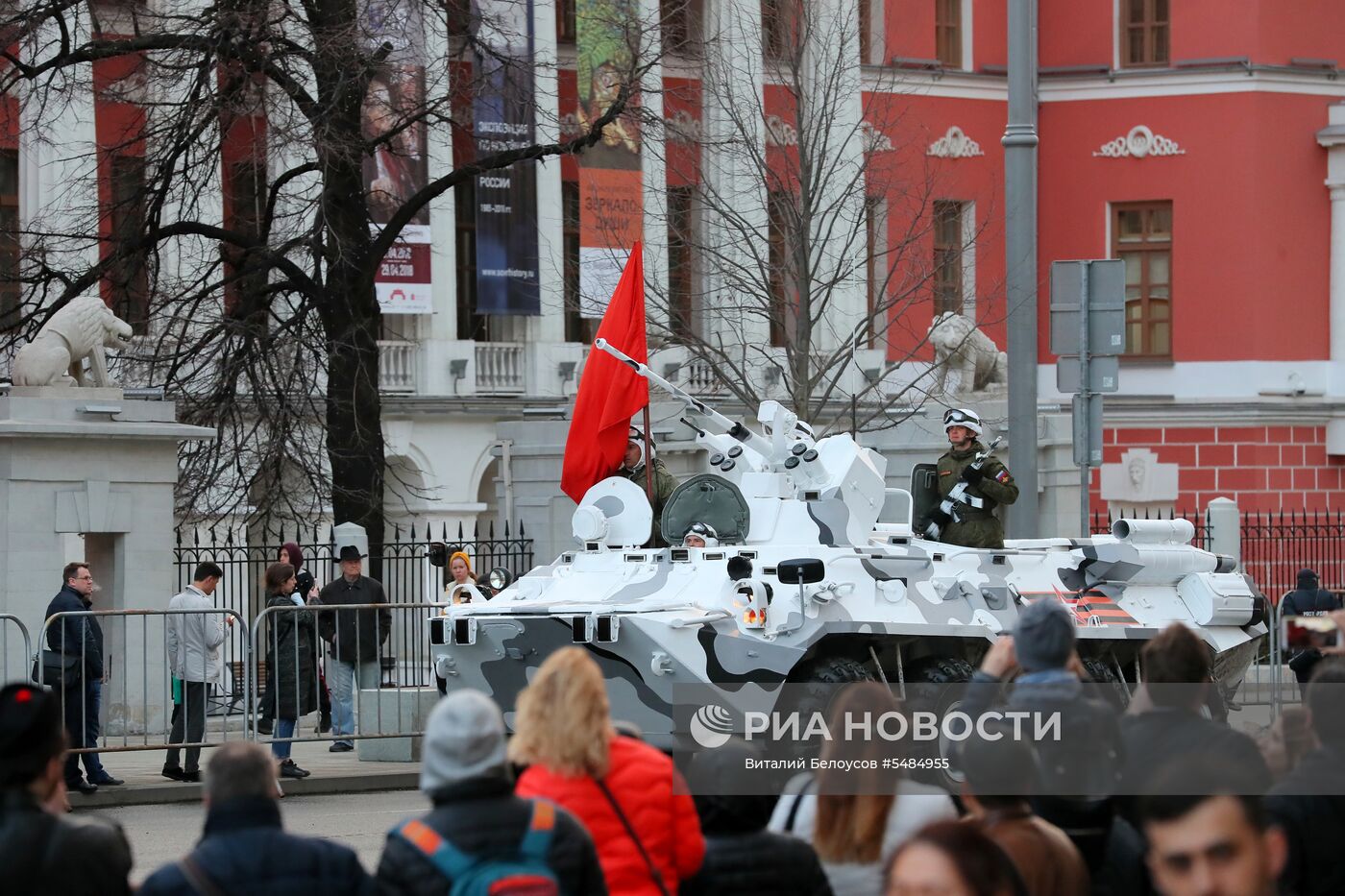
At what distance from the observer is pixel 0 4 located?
22.6 meters

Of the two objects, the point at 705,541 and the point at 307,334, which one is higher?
the point at 307,334

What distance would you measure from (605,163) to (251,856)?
2722cm

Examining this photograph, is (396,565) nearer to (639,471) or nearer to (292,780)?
(292,780)

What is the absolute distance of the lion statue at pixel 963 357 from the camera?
2547 centimetres

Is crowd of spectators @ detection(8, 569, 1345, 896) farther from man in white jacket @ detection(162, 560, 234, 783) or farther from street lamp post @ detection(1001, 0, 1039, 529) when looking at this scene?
man in white jacket @ detection(162, 560, 234, 783)

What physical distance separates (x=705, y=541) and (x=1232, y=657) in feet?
15.6

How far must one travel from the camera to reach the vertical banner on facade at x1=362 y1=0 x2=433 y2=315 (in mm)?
23688

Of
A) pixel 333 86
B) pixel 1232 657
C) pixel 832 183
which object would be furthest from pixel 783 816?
pixel 832 183

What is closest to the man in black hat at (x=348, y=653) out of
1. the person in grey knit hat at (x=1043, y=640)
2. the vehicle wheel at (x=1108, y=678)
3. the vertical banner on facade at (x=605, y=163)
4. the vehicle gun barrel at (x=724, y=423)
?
the vehicle gun barrel at (x=724, y=423)

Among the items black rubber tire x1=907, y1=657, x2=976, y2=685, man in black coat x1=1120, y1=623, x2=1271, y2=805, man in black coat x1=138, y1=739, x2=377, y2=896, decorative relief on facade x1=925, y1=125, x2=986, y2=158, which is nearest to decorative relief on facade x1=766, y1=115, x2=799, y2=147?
black rubber tire x1=907, y1=657, x2=976, y2=685

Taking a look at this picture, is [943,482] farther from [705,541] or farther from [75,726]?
[75,726]

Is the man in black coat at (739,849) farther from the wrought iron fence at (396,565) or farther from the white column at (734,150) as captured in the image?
the white column at (734,150)

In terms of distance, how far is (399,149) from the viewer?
26.0 metres

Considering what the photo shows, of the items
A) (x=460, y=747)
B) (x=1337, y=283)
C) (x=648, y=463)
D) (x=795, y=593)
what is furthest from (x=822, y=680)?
(x=1337, y=283)
